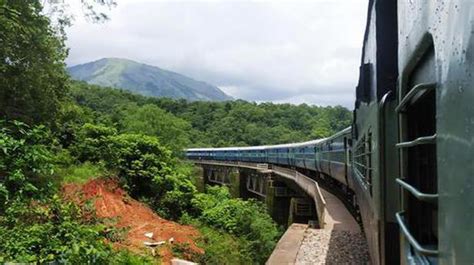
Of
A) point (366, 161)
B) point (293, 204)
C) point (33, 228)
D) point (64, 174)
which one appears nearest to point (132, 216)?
point (64, 174)

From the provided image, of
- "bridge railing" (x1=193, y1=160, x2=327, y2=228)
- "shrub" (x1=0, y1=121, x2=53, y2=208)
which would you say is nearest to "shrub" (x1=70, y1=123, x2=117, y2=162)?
"bridge railing" (x1=193, y1=160, x2=327, y2=228)

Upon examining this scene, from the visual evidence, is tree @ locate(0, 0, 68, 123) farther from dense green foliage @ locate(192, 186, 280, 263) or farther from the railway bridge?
the railway bridge

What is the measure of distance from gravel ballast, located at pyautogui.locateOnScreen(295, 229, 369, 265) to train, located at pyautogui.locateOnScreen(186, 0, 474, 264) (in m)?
4.99

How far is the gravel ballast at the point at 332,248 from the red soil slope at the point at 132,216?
415 centimetres

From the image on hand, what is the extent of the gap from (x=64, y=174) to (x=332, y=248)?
35.3 feet

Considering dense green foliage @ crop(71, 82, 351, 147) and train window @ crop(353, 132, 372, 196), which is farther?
dense green foliage @ crop(71, 82, 351, 147)

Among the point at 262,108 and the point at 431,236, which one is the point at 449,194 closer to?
the point at 431,236

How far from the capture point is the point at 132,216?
16.8 meters

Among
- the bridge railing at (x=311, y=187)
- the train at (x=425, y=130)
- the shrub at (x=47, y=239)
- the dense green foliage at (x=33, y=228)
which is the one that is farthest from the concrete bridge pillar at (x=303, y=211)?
the train at (x=425, y=130)

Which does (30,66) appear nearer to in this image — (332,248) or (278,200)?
(332,248)

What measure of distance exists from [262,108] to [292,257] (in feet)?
339

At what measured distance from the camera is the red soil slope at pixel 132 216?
553 inches

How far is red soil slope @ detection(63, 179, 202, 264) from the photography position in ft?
46.1

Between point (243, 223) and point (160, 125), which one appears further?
point (160, 125)
